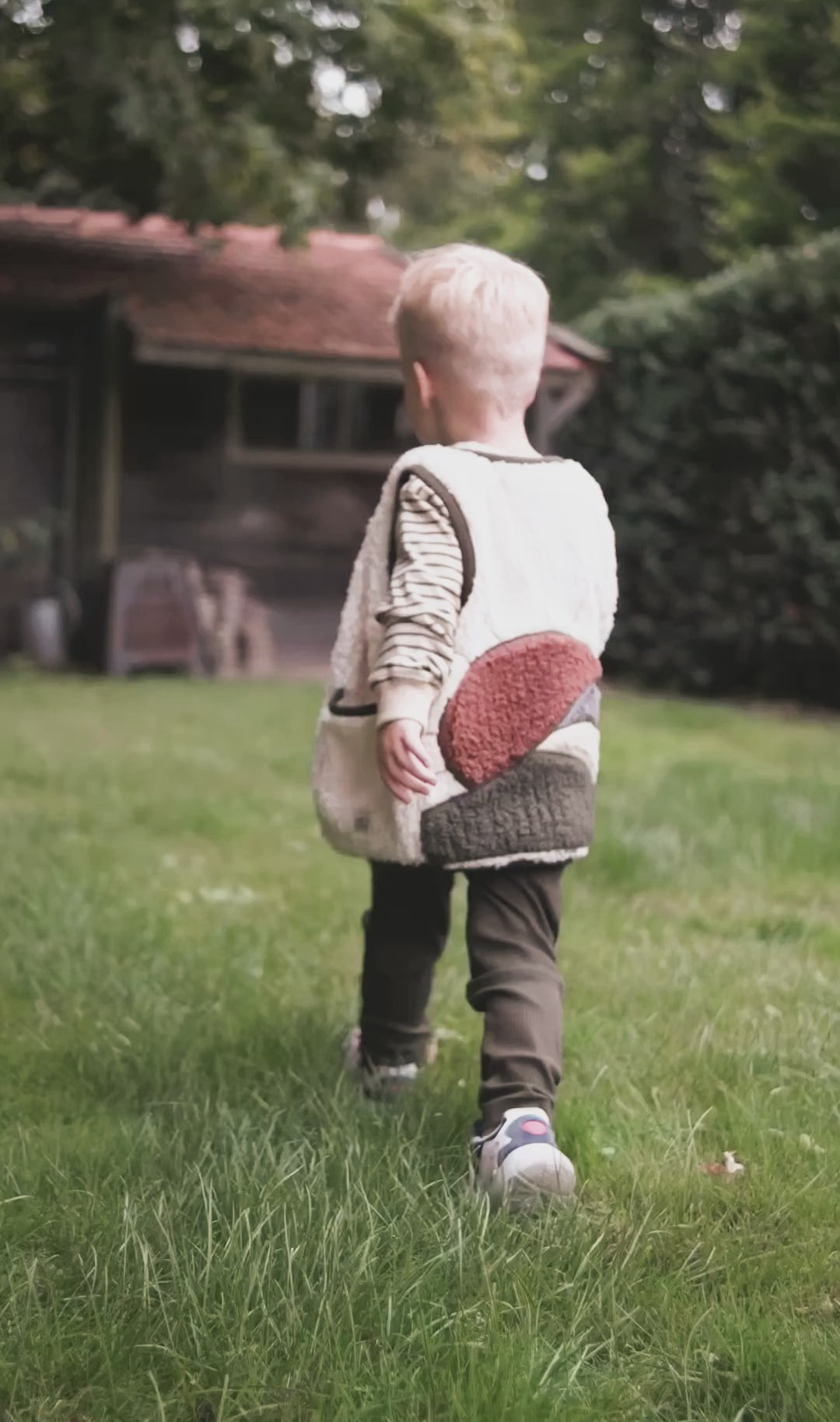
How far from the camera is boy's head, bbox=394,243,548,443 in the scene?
2129 mm

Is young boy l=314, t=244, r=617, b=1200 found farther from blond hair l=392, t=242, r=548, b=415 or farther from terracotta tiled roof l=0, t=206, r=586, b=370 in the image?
terracotta tiled roof l=0, t=206, r=586, b=370

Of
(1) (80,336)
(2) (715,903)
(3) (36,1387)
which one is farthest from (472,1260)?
(1) (80,336)

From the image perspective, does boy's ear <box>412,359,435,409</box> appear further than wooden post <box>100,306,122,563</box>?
No

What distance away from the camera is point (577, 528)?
2184mm

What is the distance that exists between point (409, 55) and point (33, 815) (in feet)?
20.3

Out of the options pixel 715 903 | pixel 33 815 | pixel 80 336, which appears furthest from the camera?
pixel 80 336

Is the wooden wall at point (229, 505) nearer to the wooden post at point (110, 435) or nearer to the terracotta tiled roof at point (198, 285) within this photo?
the wooden post at point (110, 435)

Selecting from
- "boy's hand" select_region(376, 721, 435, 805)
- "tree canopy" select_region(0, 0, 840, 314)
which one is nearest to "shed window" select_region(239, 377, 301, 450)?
"tree canopy" select_region(0, 0, 840, 314)

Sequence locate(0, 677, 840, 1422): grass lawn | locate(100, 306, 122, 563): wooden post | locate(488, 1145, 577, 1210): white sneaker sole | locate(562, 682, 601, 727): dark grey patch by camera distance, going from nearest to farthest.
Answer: locate(0, 677, 840, 1422): grass lawn
locate(488, 1145, 577, 1210): white sneaker sole
locate(562, 682, 601, 727): dark grey patch
locate(100, 306, 122, 563): wooden post

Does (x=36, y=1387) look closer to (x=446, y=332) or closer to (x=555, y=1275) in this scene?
(x=555, y=1275)

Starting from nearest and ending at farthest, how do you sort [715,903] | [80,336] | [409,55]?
1. [715,903]
2. [409,55]
3. [80,336]

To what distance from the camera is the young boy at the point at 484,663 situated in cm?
206

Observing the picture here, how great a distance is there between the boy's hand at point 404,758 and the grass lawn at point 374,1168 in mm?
516

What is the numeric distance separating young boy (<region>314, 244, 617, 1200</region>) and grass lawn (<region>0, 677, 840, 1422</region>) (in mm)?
237
